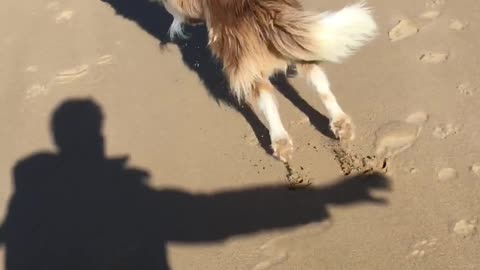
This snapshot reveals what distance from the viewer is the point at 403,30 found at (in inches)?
182

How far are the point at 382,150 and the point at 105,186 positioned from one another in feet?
6.33

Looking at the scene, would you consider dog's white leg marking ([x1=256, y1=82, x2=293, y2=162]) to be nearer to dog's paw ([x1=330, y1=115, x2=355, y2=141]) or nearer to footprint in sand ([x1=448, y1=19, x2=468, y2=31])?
dog's paw ([x1=330, y1=115, x2=355, y2=141])

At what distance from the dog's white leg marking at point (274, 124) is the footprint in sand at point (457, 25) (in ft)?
5.31

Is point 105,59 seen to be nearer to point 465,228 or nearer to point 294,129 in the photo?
point 294,129

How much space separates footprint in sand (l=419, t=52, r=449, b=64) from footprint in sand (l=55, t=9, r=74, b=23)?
364cm

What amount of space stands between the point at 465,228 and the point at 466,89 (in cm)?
120

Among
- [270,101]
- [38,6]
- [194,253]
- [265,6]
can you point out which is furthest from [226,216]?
[38,6]

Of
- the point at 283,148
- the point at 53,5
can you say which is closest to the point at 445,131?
the point at 283,148

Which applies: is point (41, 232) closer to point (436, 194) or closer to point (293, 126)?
point (293, 126)

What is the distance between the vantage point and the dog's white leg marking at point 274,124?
3824 millimetres

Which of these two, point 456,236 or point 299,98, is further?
point 299,98

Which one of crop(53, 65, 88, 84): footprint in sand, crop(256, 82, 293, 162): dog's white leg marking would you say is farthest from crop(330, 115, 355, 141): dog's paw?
crop(53, 65, 88, 84): footprint in sand

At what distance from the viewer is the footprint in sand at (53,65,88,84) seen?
17.2 feet

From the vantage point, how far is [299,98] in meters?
4.34
